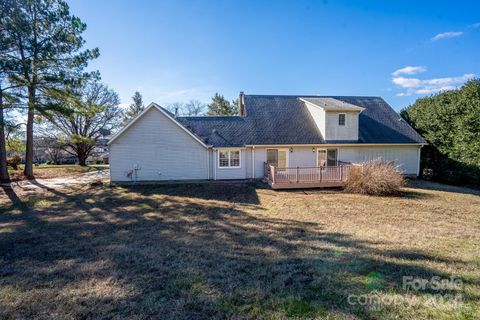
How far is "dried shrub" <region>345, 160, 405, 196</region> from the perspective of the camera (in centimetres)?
1130

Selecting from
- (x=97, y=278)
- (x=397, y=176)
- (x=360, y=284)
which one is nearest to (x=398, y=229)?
(x=360, y=284)

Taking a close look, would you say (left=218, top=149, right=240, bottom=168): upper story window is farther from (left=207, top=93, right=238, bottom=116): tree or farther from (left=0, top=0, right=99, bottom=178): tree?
(left=207, top=93, right=238, bottom=116): tree

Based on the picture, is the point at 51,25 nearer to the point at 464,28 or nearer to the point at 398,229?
the point at 398,229

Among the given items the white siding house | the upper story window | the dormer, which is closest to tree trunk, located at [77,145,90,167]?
the white siding house

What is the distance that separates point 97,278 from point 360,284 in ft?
14.2

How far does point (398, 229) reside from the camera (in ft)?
22.0

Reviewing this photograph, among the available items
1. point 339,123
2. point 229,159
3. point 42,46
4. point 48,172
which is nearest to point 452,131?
point 339,123

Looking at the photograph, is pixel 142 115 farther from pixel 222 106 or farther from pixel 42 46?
pixel 222 106

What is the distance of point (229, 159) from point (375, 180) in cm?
829

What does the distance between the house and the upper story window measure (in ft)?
0.13

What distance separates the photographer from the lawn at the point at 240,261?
3.33 meters

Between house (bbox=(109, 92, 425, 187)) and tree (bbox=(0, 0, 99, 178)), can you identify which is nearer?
tree (bbox=(0, 0, 99, 178))

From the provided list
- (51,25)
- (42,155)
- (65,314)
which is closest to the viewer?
(65,314)

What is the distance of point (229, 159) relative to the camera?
15.7m
